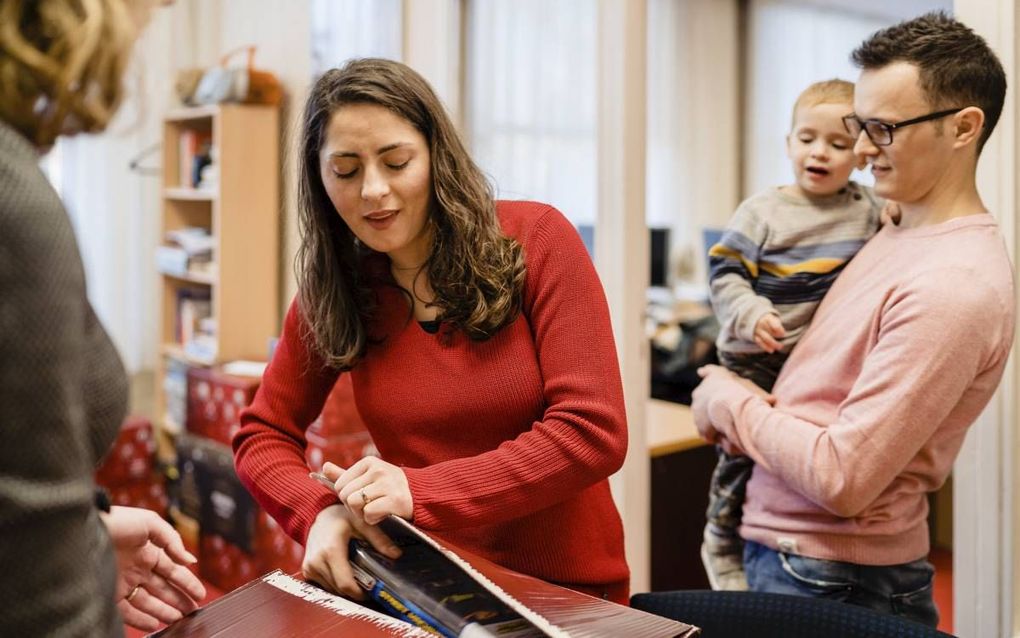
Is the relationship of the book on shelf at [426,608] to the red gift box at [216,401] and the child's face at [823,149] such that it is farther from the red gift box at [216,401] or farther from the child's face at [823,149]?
the red gift box at [216,401]

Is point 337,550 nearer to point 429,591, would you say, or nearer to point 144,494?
point 429,591

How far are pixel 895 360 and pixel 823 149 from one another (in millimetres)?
491

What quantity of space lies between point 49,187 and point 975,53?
4.20 ft

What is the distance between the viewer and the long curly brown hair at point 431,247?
1.33 metres

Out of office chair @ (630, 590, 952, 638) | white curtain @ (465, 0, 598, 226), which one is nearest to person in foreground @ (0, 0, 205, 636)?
office chair @ (630, 590, 952, 638)

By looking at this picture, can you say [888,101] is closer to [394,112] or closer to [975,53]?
[975,53]

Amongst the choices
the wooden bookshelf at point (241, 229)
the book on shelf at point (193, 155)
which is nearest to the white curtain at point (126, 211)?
the book on shelf at point (193, 155)

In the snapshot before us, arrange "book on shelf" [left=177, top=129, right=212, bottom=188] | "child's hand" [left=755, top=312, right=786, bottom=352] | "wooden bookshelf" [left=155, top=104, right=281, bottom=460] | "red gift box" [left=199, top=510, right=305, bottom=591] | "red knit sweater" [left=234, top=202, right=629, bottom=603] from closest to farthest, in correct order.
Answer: "red knit sweater" [left=234, top=202, right=629, bottom=603]
"child's hand" [left=755, top=312, right=786, bottom=352]
"red gift box" [left=199, top=510, right=305, bottom=591]
"wooden bookshelf" [left=155, top=104, right=281, bottom=460]
"book on shelf" [left=177, top=129, right=212, bottom=188]

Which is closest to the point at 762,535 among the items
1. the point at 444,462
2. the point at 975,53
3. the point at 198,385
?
the point at 444,462

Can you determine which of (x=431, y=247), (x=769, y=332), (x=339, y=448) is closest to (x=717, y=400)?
(x=769, y=332)

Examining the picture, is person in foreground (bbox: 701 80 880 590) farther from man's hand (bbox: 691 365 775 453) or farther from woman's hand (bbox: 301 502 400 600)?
woman's hand (bbox: 301 502 400 600)

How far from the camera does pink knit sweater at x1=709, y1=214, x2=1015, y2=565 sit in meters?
1.32

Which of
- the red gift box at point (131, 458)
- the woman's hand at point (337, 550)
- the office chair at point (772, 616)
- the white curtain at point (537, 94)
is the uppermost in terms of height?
the white curtain at point (537, 94)

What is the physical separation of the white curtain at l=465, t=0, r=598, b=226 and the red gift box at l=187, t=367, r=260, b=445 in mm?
2310
